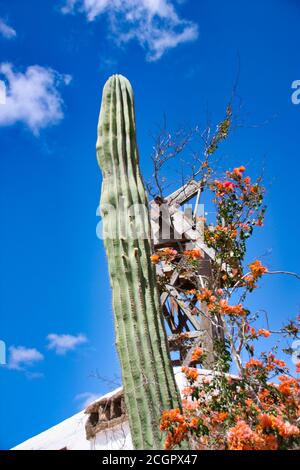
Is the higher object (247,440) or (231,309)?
(231,309)

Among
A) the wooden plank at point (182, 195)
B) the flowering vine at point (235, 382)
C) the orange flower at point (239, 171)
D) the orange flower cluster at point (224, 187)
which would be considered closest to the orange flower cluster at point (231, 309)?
the flowering vine at point (235, 382)

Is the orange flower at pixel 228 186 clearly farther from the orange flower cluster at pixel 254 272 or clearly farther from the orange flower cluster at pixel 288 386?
the orange flower cluster at pixel 288 386

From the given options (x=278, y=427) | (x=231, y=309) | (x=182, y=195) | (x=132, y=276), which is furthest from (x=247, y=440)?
(x=182, y=195)

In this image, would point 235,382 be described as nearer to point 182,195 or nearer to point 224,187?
point 224,187

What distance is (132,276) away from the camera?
3529 millimetres

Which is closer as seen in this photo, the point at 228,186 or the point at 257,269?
the point at 257,269

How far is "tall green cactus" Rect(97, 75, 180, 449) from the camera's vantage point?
125 inches

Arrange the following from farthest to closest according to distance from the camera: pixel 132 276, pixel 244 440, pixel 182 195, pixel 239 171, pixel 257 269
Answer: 1. pixel 182 195
2. pixel 239 171
3. pixel 257 269
4. pixel 132 276
5. pixel 244 440

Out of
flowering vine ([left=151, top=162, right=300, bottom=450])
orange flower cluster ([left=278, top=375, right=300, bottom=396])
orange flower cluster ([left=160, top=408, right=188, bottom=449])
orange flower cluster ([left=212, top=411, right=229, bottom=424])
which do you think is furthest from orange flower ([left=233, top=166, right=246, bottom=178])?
orange flower cluster ([left=160, top=408, right=188, bottom=449])

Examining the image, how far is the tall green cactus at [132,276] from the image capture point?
319cm

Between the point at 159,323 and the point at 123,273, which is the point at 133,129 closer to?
the point at 123,273
